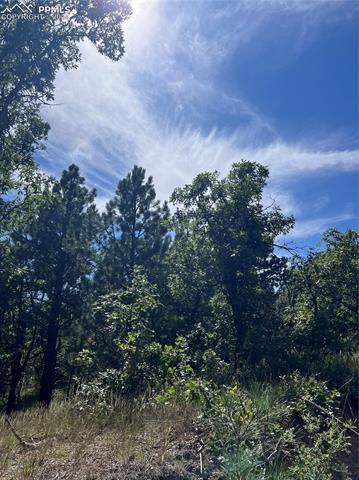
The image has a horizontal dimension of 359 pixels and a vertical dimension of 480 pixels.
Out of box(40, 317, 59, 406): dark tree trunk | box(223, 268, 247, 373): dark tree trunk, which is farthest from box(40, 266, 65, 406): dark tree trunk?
box(223, 268, 247, 373): dark tree trunk

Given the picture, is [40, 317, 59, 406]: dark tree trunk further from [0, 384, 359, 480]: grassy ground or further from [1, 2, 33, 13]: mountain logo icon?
[0, 384, 359, 480]: grassy ground

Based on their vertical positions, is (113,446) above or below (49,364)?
above

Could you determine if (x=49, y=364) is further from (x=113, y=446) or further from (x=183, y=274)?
(x=113, y=446)

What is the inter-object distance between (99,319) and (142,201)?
641 centimetres

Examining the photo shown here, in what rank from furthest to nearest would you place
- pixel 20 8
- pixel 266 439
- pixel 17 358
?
pixel 17 358 < pixel 20 8 < pixel 266 439

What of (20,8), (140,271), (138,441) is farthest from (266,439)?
(20,8)

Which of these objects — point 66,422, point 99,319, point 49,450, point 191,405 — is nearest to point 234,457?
point 191,405

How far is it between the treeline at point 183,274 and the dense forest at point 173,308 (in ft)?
0.20

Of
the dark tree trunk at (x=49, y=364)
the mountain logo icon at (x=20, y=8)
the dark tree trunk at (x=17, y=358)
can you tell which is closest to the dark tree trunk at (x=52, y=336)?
the dark tree trunk at (x=49, y=364)

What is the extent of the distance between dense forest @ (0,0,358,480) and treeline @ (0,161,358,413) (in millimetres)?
62

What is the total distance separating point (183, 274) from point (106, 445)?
41.2 feet

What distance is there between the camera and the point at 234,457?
280 cm

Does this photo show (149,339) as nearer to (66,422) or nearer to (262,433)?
(66,422)

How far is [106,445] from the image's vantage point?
143 inches
